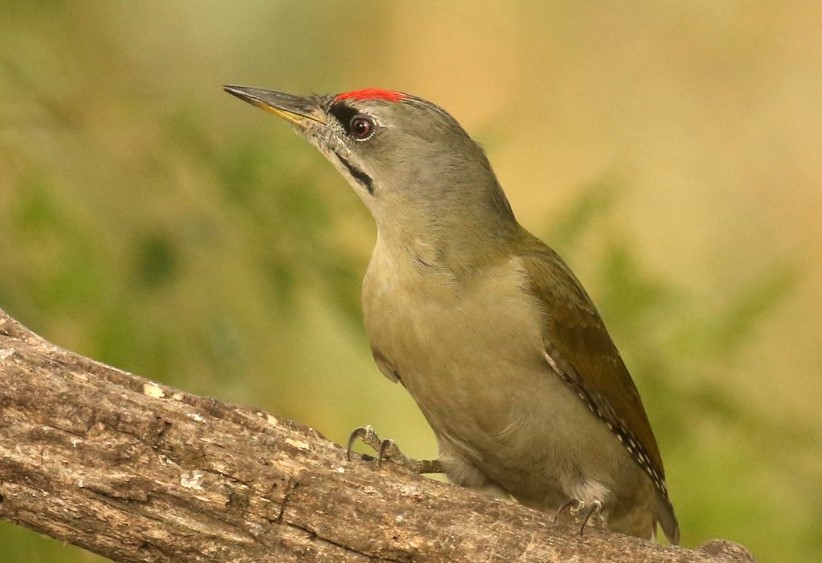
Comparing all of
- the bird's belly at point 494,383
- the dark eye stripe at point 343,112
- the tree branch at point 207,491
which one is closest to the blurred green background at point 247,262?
the dark eye stripe at point 343,112

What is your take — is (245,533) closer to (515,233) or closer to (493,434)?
(493,434)

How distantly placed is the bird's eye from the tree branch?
1.48 metres

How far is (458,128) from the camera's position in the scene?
19.8 ft

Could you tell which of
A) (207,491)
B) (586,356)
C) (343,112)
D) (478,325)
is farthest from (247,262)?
(207,491)

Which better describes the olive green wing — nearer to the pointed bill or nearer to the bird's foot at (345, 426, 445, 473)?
the bird's foot at (345, 426, 445, 473)

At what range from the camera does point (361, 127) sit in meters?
5.89

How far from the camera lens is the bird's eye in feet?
19.3

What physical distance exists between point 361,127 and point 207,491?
6.33 ft

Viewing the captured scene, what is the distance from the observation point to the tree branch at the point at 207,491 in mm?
4551

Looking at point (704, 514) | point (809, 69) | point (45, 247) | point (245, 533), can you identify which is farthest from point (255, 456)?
point (809, 69)

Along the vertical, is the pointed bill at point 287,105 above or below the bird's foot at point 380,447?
above

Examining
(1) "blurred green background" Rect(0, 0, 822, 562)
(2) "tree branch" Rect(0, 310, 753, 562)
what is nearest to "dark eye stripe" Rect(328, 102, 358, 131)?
(1) "blurred green background" Rect(0, 0, 822, 562)

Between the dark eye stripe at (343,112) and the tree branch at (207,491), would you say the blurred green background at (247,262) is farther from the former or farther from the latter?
the tree branch at (207,491)

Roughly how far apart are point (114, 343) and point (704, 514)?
2.88m
